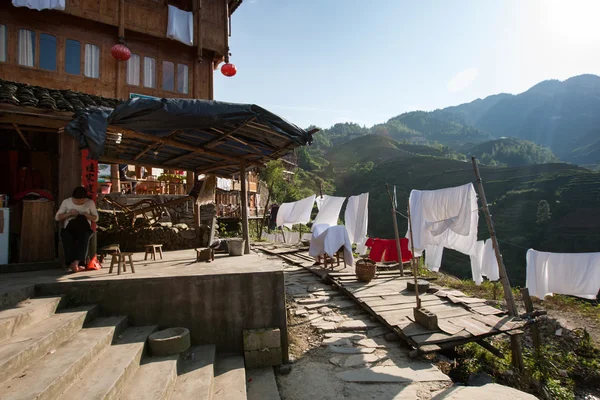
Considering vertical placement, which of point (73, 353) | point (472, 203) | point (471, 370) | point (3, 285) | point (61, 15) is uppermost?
point (61, 15)

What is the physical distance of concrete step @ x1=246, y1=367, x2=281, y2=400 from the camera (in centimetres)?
390

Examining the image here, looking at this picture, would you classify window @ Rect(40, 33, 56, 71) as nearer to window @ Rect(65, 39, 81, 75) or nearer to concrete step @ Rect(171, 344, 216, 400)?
window @ Rect(65, 39, 81, 75)

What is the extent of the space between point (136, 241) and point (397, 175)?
7763cm

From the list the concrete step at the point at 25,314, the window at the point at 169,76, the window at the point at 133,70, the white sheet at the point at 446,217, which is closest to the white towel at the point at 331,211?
the white sheet at the point at 446,217

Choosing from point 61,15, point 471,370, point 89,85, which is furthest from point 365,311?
point 61,15

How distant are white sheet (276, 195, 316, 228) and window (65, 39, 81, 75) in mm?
11735

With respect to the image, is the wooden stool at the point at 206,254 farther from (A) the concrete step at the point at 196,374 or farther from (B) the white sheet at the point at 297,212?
(B) the white sheet at the point at 297,212

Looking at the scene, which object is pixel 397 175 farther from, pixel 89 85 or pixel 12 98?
pixel 12 98

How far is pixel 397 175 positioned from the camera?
80.2 m

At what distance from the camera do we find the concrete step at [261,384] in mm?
3898

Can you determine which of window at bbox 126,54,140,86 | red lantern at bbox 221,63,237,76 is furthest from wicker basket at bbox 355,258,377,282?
window at bbox 126,54,140,86

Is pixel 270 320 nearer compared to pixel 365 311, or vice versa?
pixel 270 320

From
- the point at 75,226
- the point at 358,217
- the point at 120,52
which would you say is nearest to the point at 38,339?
the point at 75,226

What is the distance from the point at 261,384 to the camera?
4.17 metres
